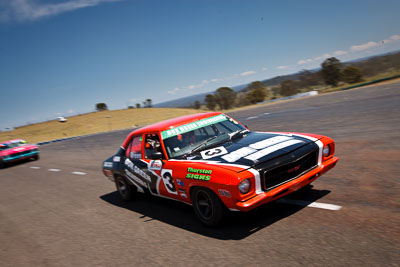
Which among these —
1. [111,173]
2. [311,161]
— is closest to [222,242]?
[311,161]

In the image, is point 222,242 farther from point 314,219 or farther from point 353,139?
point 353,139

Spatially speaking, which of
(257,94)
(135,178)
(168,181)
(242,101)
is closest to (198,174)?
(168,181)

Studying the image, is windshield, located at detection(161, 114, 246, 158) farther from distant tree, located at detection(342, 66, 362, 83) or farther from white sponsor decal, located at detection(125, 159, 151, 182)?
distant tree, located at detection(342, 66, 362, 83)

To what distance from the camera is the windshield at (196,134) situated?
16.4ft

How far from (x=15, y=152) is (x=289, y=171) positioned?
1626 centimetres

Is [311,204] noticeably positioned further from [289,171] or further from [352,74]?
[352,74]

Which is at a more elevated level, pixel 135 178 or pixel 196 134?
pixel 196 134

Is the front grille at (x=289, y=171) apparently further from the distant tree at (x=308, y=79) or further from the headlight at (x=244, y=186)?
the distant tree at (x=308, y=79)

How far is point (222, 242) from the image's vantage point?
12.5 feet

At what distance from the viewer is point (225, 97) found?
76438 mm

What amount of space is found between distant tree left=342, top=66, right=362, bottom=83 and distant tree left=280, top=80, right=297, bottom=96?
608 inches

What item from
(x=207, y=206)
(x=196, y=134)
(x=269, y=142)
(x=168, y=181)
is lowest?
(x=207, y=206)

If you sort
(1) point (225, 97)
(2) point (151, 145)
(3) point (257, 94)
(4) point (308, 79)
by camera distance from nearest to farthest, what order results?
(2) point (151, 145), (3) point (257, 94), (4) point (308, 79), (1) point (225, 97)

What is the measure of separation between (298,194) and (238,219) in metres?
1.22
